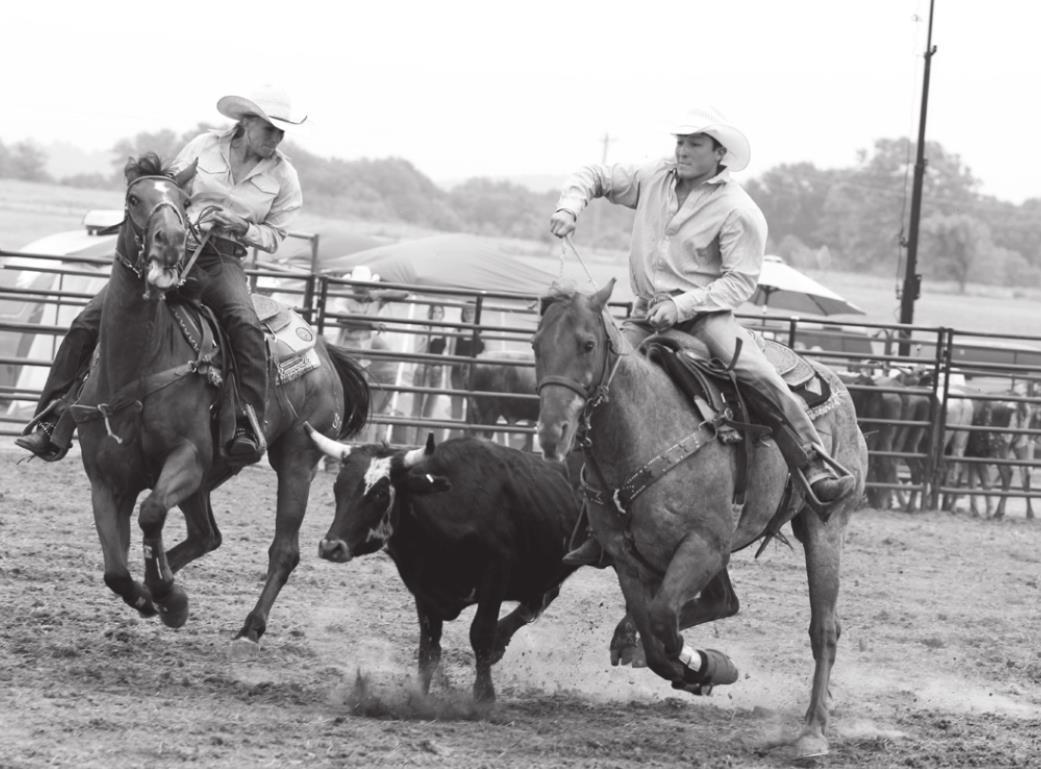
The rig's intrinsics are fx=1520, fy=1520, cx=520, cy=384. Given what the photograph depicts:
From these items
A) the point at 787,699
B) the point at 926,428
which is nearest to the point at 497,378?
the point at 926,428

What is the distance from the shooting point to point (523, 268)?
21.5 meters

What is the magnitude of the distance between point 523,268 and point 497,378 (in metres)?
7.69

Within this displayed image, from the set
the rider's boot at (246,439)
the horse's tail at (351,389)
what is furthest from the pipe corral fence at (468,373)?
the rider's boot at (246,439)

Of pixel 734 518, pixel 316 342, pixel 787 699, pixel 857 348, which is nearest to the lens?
pixel 734 518

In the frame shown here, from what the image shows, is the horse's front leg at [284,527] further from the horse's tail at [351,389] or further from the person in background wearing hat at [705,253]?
the person in background wearing hat at [705,253]

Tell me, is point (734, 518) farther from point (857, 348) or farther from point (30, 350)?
point (857, 348)

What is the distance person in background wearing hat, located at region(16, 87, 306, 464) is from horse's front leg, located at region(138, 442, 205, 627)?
15.5 inches

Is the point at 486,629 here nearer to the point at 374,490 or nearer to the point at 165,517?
the point at 374,490

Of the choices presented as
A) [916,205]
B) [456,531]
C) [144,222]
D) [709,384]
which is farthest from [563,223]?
[916,205]

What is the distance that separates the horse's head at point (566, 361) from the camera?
15.9 ft

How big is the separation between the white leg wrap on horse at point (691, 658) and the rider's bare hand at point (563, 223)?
157cm

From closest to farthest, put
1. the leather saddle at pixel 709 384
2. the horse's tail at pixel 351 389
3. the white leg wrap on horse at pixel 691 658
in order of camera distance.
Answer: the white leg wrap on horse at pixel 691 658
the leather saddle at pixel 709 384
the horse's tail at pixel 351 389

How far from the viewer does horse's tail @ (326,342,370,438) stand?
26.3 feet

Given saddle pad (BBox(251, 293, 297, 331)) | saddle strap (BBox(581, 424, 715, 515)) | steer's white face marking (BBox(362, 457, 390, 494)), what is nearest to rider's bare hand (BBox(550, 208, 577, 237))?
saddle strap (BBox(581, 424, 715, 515))
